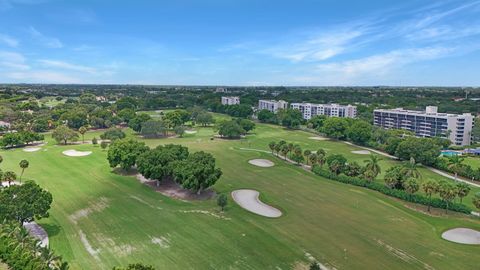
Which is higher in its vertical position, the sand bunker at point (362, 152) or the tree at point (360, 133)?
the tree at point (360, 133)

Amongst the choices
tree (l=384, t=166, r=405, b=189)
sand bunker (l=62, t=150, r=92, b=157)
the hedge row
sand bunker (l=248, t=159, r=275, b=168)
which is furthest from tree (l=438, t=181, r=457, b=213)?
sand bunker (l=62, t=150, r=92, b=157)

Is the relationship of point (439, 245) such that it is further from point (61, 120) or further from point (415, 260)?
point (61, 120)

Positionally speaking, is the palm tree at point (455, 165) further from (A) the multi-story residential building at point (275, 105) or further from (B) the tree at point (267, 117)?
(A) the multi-story residential building at point (275, 105)

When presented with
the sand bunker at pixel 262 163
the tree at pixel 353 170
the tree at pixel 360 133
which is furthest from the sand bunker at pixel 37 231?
the tree at pixel 360 133

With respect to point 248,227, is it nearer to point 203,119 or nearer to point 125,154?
point 125,154

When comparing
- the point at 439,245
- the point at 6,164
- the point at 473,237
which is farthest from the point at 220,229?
the point at 6,164

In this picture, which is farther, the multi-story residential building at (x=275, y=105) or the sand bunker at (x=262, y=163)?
the multi-story residential building at (x=275, y=105)
